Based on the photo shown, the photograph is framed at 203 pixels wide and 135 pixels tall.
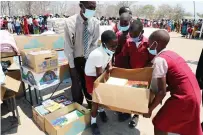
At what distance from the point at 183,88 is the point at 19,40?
110 inches

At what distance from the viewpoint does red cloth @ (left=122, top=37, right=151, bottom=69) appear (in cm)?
246

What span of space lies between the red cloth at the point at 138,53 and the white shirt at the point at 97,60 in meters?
0.37

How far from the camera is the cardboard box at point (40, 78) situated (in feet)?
9.31

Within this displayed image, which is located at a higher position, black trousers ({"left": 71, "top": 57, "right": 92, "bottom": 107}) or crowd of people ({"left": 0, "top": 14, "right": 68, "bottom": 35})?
crowd of people ({"left": 0, "top": 14, "right": 68, "bottom": 35})

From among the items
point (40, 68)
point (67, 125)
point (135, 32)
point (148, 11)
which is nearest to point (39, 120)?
point (67, 125)

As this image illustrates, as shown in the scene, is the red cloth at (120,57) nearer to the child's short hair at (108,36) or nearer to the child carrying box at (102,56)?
the child carrying box at (102,56)

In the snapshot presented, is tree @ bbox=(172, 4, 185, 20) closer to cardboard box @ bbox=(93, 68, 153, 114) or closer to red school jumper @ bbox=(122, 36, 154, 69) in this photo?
red school jumper @ bbox=(122, 36, 154, 69)

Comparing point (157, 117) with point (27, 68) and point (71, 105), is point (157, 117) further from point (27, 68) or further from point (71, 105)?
point (27, 68)

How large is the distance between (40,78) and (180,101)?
6.69ft

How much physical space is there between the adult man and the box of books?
497 millimetres

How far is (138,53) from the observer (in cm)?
248

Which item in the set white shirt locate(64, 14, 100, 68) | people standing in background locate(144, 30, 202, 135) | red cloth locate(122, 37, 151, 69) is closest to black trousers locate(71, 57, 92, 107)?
white shirt locate(64, 14, 100, 68)

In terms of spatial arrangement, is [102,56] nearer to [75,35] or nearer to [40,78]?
[75,35]

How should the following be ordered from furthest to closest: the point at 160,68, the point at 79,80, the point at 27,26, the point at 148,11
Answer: the point at 148,11, the point at 27,26, the point at 79,80, the point at 160,68
